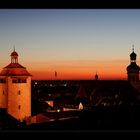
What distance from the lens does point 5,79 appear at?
1508cm

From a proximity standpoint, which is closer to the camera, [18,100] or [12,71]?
[12,71]

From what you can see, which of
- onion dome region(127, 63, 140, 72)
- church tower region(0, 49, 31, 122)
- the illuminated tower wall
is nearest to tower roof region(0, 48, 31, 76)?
church tower region(0, 49, 31, 122)

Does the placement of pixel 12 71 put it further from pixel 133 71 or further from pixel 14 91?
pixel 133 71

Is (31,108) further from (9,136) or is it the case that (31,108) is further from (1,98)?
(9,136)

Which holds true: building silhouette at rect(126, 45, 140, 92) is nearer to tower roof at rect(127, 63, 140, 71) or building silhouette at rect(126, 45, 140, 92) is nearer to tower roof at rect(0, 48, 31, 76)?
tower roof at rect(127, 63, 140, 71)

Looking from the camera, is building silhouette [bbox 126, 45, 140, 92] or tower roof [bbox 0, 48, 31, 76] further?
building silhouette [bbox 126, 45, 140, 92]

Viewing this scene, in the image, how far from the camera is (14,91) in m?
15.2

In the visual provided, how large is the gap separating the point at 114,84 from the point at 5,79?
8344 mm

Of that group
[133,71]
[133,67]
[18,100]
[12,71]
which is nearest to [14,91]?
[18,100]

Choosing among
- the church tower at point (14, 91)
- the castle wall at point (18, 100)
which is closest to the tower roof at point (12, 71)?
the church tower at point (14, 91)

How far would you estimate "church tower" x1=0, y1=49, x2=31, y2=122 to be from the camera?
15.0m

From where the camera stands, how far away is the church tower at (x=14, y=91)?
15.0 metres
